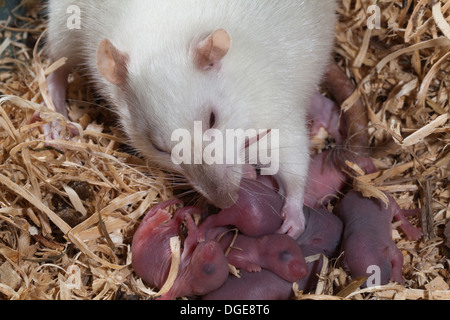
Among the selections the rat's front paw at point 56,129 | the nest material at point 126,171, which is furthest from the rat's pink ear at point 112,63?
the rat's front paw at point 56,129

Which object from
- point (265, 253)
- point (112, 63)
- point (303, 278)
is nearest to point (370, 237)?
point (303, 278)

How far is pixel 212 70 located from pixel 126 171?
904 mm

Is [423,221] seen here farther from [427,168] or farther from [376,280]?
[376,280]

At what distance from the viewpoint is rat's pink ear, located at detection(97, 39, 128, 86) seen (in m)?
2.28

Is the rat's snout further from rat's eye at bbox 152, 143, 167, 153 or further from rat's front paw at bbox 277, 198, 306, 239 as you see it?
rat's front paw at bbox 277, 198, 306, 239

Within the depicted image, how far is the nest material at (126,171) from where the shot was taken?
255cm

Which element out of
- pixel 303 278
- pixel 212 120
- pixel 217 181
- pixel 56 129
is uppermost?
pixel 212 120

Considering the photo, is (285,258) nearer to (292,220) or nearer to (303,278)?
(303,278)

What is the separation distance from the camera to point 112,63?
2.35 metres

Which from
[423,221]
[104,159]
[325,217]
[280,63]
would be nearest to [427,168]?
[423,221]

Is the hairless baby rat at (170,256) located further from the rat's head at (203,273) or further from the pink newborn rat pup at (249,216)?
the pink newborn rat pup at (249,216)

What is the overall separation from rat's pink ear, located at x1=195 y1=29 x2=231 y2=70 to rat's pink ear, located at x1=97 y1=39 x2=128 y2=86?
0.36 m

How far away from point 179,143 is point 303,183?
84 centimetres

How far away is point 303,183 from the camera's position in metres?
2.84
